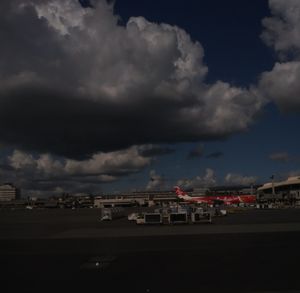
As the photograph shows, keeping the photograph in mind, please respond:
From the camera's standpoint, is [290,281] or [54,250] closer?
[290,281]

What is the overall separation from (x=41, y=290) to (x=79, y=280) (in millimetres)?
2629

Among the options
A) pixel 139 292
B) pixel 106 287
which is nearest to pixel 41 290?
pixel 106 287

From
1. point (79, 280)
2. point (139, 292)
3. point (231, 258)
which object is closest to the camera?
point (139, 292)

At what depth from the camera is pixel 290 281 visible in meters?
18.9

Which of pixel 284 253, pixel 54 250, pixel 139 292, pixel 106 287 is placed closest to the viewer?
pixel 139 292

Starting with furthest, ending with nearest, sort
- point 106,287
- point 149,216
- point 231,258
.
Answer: point 149,216, point 231,258, point 106,287

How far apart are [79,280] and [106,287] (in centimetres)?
244

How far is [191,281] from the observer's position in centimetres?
1952

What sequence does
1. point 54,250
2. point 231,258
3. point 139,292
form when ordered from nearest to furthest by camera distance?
point 139,292, point 231,258, point 54,250

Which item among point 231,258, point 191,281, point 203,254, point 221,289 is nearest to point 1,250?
point 203,254

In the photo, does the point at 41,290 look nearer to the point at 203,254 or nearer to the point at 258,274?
the point at 258,274

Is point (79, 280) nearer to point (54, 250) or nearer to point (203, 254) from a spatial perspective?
point (203, 254)

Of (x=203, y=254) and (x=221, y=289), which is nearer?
(x=221, y=289)

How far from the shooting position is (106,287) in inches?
→ 733
